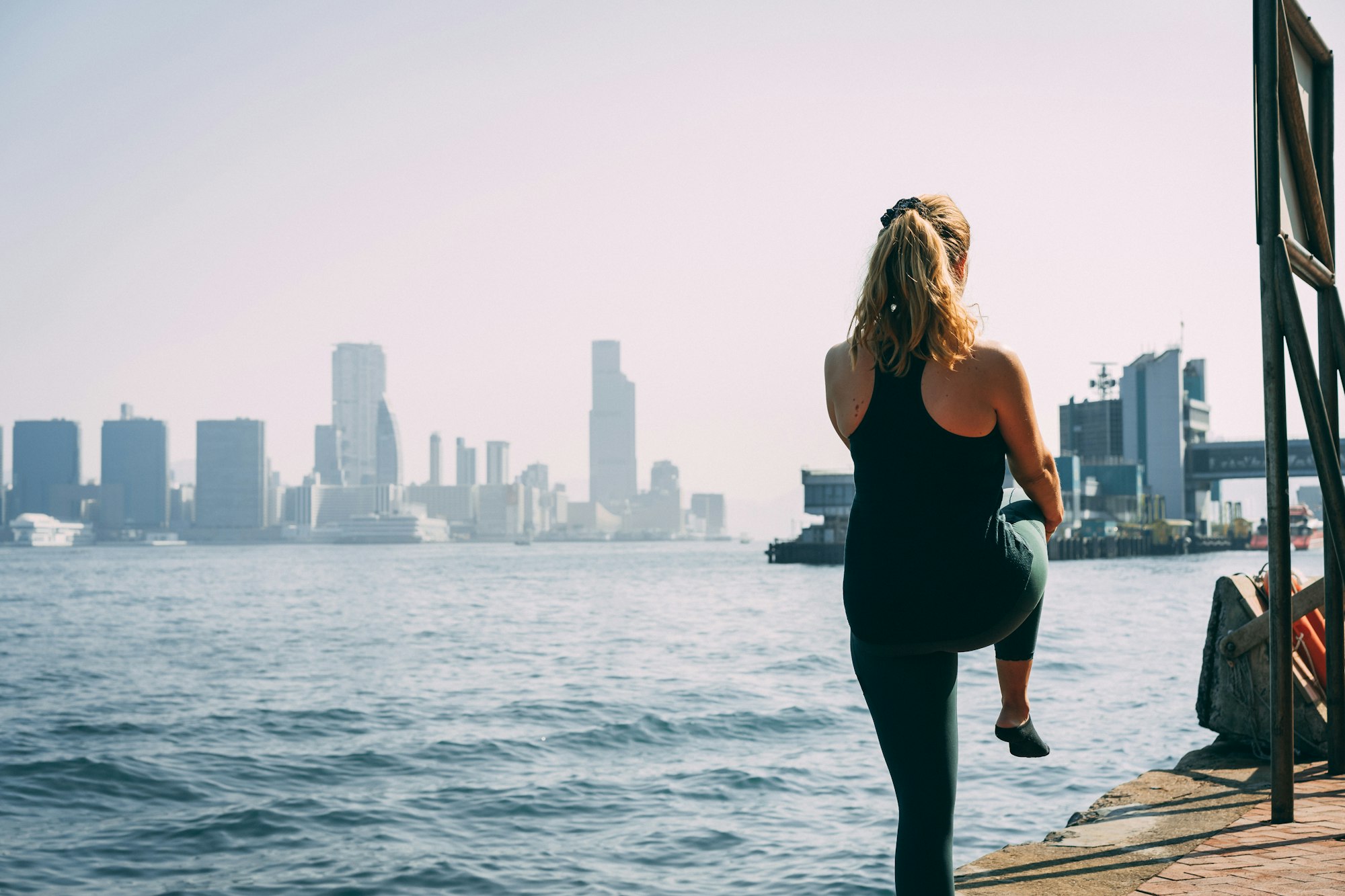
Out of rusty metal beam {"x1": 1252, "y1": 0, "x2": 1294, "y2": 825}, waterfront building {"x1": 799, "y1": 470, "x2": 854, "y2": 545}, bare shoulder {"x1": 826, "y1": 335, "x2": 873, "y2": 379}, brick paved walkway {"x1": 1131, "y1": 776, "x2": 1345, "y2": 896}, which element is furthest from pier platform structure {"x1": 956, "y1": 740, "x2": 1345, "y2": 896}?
waterfront building {"x1": 799, "y1": 470, "x2": 854, "y2": 545}

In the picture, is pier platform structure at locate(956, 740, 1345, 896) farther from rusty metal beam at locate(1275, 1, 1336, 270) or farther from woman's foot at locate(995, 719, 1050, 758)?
rusty metal beam at locate(1275, 1, 1336, 270)

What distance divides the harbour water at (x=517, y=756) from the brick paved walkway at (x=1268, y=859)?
6.34ft

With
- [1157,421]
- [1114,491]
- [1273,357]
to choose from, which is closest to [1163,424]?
[1157,421]

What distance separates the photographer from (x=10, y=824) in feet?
37.9

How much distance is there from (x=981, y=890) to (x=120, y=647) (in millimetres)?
34319

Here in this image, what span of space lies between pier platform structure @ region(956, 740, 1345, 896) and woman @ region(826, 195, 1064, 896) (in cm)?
159

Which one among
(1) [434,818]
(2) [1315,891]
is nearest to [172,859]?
(1) [434,818]

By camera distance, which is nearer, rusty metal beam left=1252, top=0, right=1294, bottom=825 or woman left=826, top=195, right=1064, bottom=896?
woman left=826, top=195, right=1064, bottom=896

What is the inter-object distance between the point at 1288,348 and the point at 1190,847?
204 cm

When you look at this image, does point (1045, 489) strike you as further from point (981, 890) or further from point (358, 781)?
point (358, 781)

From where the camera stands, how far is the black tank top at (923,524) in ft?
7.48

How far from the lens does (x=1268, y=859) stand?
12.1 feet

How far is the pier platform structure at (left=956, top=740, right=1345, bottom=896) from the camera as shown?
11.6 feet

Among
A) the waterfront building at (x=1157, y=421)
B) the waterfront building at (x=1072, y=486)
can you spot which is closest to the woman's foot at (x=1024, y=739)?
the waterfront building at (x=1072, y=486)
